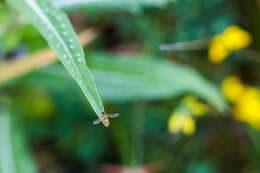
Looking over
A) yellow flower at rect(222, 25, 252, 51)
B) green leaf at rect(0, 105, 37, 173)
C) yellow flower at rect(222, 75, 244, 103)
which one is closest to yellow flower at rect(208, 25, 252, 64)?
yellow flower at rect(222, 25, 252, 51)

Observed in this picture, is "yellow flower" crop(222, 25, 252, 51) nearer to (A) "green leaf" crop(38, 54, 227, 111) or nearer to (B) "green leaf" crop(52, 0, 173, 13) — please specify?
(A) "green leaf" crop(38, 54, 227, 111)

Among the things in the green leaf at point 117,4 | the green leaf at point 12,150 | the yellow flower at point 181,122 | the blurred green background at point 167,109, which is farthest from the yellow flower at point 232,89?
the green leaf at point 12,150

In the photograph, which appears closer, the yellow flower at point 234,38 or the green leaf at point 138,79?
the green leaf at point 138,79

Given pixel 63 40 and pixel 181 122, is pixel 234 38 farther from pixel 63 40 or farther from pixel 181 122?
pixel 63 40

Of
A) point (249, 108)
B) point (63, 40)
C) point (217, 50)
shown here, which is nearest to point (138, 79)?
point (217, 50)

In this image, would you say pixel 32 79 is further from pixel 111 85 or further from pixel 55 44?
pixel 55 44

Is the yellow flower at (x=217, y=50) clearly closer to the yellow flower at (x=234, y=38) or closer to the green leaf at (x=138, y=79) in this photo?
the yellow flower at (x=234, y=38)
